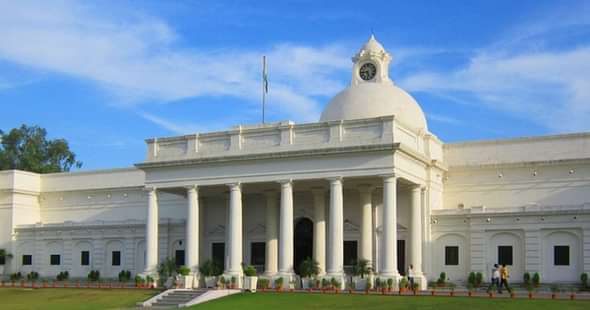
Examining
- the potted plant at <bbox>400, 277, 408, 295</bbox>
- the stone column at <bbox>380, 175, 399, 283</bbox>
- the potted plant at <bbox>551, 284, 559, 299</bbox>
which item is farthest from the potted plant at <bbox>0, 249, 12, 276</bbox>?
the potted plant at <bbox>551, 284, 559, 299</bbox>

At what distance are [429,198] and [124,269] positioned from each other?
26.7m

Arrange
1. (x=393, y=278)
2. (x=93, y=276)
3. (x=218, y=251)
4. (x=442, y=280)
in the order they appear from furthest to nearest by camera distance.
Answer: (x=93, y=276) → (x=218, y=251) → (x=442, y=280) → (x=393, y=278)

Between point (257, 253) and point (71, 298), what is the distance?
48.2 ft

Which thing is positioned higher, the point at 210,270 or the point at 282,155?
the point at 282,155

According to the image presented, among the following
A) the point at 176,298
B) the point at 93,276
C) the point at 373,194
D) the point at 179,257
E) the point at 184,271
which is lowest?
the point at 176,298

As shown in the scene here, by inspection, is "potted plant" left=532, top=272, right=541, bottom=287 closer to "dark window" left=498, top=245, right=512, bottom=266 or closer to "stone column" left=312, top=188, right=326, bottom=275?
"dark window" left=498, top=245, right=512, bottom=266

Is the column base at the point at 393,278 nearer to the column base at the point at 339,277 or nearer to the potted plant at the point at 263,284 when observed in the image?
the column base at the point at 339,277

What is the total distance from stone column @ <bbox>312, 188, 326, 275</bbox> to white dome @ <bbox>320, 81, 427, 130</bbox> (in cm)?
593

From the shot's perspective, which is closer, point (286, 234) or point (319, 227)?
point (286, 234)

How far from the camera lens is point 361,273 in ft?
169

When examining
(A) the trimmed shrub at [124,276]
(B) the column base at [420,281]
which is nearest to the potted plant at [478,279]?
(B) the column base at [420,281]

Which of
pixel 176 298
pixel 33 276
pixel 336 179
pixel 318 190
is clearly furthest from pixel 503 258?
pixel 33 276

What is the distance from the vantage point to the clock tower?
61.9 m

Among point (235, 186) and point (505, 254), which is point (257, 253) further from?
point (505, 254)
